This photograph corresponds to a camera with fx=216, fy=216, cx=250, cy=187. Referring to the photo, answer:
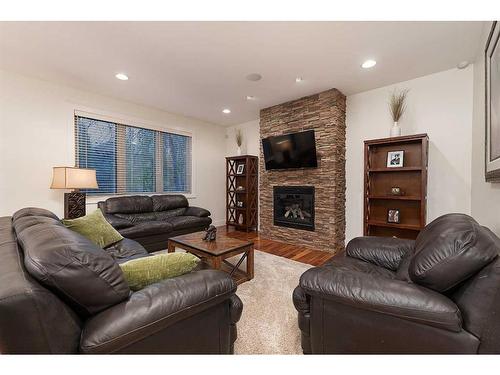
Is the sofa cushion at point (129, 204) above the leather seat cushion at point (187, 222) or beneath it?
above

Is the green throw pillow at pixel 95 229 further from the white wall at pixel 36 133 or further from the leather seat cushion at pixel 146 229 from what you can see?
the white wall at pixel 36 133

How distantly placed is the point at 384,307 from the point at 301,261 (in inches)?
80.8

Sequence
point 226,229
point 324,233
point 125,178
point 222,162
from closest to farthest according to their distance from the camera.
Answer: point 324,233
point 125,178
point 226,229
point 222,162

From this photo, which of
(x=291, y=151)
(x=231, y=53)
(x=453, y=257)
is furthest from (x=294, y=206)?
(x=453, y=257)

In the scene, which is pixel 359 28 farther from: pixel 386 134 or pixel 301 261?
pixel 301 261

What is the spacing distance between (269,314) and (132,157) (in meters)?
3.70

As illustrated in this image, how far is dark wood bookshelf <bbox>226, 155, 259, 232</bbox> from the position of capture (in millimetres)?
4633

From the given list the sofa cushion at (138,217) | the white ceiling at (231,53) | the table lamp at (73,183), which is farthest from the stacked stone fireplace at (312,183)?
the table lamp at (73,183)

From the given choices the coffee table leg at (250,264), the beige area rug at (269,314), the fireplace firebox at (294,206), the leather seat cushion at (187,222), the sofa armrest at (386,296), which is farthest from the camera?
the fireplace firebox at (294,206)

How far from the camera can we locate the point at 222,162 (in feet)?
18.1

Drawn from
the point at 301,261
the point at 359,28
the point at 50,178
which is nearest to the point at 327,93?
the point at 359,28

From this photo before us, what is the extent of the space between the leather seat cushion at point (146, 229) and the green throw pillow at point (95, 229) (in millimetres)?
648

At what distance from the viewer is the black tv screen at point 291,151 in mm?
3510

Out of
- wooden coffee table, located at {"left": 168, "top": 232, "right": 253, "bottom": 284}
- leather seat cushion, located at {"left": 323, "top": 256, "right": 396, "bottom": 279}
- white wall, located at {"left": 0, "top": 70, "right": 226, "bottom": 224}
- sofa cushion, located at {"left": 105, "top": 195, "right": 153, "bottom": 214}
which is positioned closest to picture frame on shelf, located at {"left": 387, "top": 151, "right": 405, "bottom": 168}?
leather seat cushion, located at {"left": 323, "top": 256, "right": 396, "bottom": 279}
